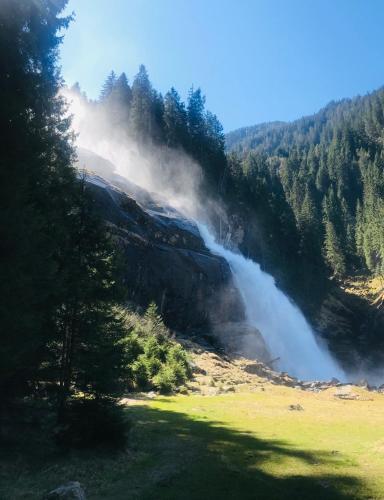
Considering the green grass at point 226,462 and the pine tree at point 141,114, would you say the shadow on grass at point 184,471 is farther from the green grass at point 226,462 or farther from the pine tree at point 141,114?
the pine tree at point 141,114

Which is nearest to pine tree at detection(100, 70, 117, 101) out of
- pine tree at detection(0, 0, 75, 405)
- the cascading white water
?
the cascading white water

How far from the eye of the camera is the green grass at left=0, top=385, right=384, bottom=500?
938cm

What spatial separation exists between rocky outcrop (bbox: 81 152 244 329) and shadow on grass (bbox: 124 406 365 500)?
2307 cm

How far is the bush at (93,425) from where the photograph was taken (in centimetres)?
1238

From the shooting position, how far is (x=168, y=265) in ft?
135

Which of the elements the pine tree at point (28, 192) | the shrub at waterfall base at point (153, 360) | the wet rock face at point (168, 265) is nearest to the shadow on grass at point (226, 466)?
the pine tree at point (28, 192)

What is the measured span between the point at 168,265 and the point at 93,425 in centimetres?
2873

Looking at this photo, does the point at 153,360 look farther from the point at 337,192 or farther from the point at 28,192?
the point at 337,192

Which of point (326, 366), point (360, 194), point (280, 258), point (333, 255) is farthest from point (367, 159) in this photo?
point (326, 366)

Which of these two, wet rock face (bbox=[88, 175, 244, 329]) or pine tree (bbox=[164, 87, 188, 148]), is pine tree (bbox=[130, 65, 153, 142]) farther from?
wet rock face (bbox=[88, 175, 244, 329])

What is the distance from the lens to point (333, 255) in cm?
8381

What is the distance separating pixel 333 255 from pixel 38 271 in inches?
3125

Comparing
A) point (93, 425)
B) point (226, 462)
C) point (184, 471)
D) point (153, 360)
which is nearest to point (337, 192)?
point (153, 360)

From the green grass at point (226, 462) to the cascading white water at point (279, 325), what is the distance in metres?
29.6
